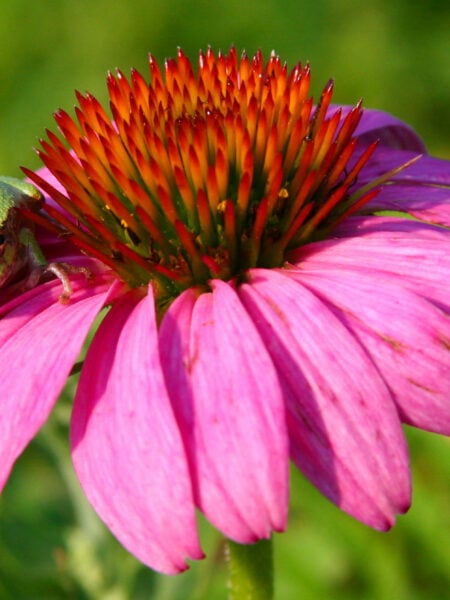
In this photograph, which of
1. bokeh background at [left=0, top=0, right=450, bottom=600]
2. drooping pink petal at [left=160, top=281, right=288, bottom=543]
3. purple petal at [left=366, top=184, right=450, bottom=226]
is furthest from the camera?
bokeh background at [left=0, top=0, right=450, bottom=600]

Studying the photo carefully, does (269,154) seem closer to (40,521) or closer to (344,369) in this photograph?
(344,369)

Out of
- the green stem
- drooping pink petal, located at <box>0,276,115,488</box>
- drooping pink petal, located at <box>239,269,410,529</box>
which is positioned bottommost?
the green stem

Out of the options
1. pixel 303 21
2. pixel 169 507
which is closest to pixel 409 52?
pixel 303 21

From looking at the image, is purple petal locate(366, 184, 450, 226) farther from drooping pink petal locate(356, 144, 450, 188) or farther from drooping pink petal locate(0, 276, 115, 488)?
drooping pink petal locate(0, 276, 115, 488)

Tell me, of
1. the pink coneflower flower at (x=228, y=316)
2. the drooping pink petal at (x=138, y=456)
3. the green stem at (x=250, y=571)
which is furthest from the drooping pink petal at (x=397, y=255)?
the green stem at (x=250, y=571)

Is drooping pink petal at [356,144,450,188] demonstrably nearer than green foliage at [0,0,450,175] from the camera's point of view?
Yes

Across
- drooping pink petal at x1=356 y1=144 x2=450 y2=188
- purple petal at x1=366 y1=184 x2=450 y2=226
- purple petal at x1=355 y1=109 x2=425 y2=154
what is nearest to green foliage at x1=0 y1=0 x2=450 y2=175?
purple petal at x1=355 y1=109 x2=425 y2=154

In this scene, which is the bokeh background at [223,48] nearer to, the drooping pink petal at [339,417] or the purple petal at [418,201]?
the purple petal at [418,201]
